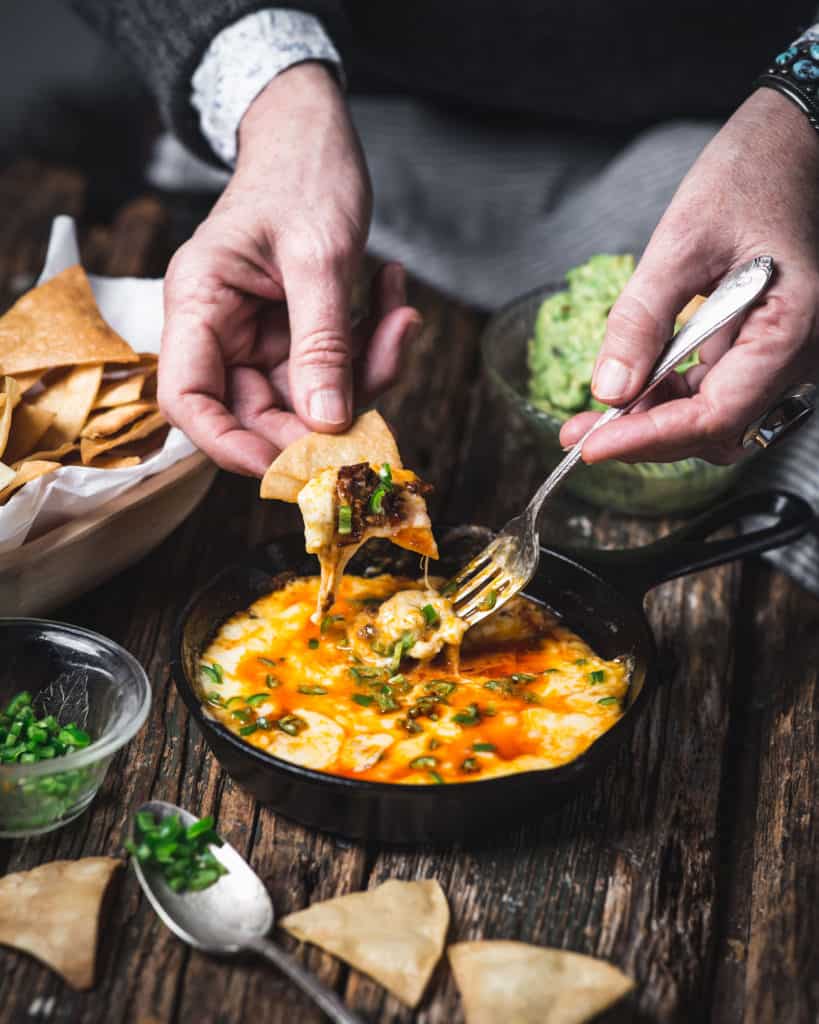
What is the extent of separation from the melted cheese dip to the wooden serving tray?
354 mm

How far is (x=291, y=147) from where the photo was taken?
2.98 metres

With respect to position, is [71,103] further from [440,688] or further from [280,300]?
[440,688]

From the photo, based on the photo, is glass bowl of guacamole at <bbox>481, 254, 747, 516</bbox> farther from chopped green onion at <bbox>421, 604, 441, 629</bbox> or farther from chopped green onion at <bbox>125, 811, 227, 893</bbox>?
chopped green onion at <bbox>125, 811, 227, 893</bbox>

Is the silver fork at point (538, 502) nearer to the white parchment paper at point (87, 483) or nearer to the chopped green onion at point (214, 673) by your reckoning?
the chopped green onion at point (214, 673)

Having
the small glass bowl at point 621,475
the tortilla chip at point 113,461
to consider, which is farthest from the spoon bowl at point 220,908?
the small glass bowl at point 621,475

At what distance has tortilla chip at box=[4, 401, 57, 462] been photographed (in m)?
2.73

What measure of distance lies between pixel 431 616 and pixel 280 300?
1046mm

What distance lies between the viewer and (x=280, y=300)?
3.00 m

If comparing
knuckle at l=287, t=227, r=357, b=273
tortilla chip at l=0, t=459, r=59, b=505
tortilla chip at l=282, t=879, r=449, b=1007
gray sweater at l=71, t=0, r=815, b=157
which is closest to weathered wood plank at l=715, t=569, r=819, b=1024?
tortilla chip at l=282, t=879, r=449, b=1007

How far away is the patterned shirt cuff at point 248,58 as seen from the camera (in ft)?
10.7

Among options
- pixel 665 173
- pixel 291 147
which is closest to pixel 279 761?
pixel 291 147

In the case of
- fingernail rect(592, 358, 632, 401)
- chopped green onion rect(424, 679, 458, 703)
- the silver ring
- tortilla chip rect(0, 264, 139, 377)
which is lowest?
chopped green onion rect(424, 679, 458, 703)

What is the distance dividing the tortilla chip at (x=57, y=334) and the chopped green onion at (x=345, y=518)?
0.93m

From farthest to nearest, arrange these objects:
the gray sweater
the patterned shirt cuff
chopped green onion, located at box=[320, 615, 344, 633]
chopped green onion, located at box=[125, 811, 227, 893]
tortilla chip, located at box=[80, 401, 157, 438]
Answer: the gray sweater → the patterned shirt cuff → tortilla chip, located at box=[80, 401, 157, 438] → chopped green onion, located at box=[320, 615, 344, 633] → chopped green onion, located at box=[125, 811, 227, 893]
